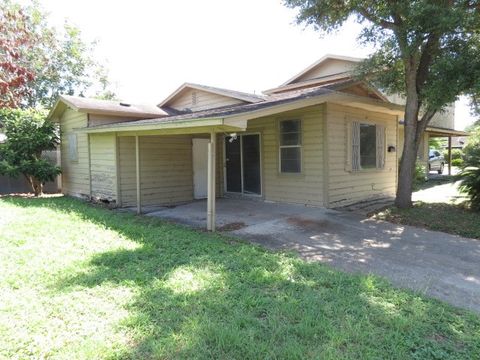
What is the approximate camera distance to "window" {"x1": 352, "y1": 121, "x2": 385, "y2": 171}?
31.6 ft

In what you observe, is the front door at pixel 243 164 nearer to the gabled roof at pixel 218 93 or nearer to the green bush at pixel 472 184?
the gabled roof at pixel 218 93

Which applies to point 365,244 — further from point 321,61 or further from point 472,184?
point 321,61

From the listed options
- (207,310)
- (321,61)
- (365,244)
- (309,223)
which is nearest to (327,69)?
(321,61)

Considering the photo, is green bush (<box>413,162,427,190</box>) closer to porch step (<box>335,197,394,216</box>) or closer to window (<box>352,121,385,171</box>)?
window (<box>352,121,385,171</box>)

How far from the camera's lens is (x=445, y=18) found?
6.71 m

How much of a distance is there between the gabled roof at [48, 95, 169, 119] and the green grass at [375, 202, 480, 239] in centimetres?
757

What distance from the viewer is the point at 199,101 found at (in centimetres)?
1203

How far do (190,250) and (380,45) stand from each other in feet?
22.5

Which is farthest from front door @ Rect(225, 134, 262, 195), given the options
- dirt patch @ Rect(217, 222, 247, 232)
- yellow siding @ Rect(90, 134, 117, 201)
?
yellow siding @ Rect(90, 134, 117, 201)

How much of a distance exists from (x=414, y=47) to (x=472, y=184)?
363 centimetres

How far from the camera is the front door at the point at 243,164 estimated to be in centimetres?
1023

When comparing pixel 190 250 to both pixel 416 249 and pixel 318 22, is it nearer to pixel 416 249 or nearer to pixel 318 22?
pixel 416 249

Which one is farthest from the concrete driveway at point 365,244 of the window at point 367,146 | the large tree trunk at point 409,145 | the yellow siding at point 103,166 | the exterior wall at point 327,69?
the exterior wall at point 327,69

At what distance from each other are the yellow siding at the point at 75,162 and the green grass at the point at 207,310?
602 centimetres
